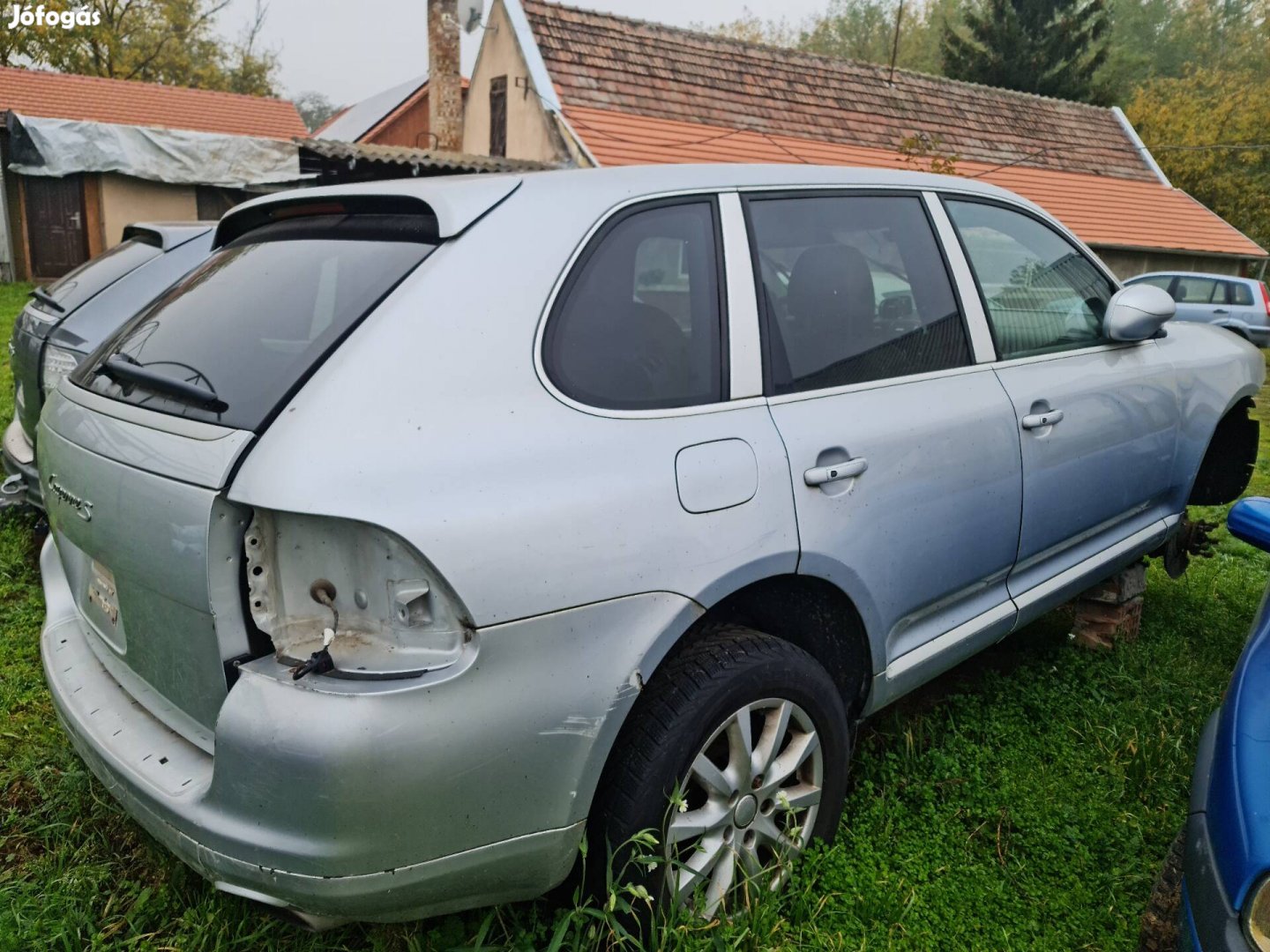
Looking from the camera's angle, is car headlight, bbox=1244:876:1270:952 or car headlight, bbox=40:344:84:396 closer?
car headlight, bbox=1244:876:1270:952

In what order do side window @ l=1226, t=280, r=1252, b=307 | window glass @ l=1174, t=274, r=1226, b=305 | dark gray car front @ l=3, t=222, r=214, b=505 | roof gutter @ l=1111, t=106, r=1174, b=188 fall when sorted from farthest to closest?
roof gutter @ l=1111, t=106, r=1174, b=188, window glass @ l=1174, t=274, r=1226, b=305, side window @ l=1226, t=280, r=1252, b=307, dark gray car front @ l=3, t=222, r=214, b=505

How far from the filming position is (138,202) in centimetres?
1803

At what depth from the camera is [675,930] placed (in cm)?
183

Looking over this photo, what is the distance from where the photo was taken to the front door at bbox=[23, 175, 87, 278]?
17.8 metres

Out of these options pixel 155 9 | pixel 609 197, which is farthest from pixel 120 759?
pixel 155 9

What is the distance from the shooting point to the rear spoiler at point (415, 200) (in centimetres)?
186

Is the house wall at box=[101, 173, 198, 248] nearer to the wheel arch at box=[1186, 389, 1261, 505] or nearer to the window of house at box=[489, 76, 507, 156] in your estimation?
the window of house at box=[489, 76, 507, 156]

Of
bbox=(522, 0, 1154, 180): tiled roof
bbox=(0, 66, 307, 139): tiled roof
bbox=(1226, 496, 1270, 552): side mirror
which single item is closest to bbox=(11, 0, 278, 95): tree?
bbox=(0, 66, 307, 139): tiled roof

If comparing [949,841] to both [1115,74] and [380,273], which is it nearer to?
[380,273]

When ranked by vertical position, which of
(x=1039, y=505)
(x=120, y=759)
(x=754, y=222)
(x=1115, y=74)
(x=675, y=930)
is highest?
(x=1115, y=74)

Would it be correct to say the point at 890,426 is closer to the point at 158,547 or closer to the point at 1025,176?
the point at 158,547

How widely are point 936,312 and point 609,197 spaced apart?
1110 mm

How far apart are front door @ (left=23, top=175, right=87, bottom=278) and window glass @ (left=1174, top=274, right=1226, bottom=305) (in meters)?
20.1

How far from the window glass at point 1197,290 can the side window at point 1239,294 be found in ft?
0.42
